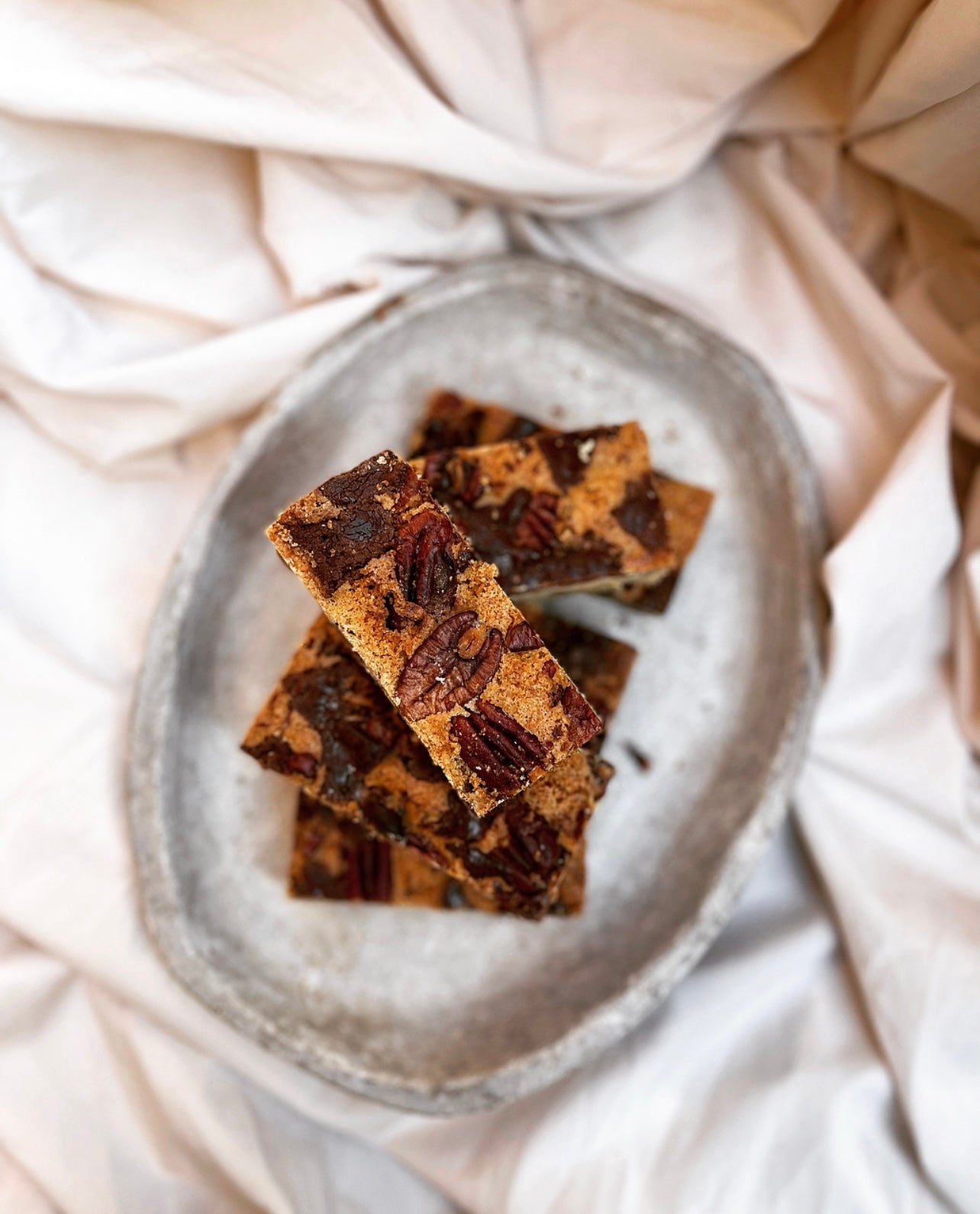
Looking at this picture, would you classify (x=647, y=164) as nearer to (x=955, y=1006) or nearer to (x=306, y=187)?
(x=306, y=187)

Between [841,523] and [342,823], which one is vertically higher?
[841,523]

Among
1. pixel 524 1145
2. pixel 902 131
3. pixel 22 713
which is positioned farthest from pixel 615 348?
pixel 524 1145

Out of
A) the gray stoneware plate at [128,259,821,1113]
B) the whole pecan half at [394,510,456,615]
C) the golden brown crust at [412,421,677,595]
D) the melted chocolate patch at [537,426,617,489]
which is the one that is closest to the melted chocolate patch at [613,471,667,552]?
the golden brown crust at [412,421,677,595]

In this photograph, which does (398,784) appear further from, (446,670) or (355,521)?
(355,521)

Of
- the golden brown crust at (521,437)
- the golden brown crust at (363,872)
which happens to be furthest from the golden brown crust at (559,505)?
the golden brown crust at (363,872)

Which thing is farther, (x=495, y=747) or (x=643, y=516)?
(x=643, y=516)

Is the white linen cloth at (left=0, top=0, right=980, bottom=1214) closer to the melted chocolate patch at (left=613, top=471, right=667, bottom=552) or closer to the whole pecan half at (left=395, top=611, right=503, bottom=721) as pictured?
the melted chocolate patch at (left=613, top=471, right=667, bottom=552)

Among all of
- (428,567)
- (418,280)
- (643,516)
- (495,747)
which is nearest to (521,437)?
(643,516)
